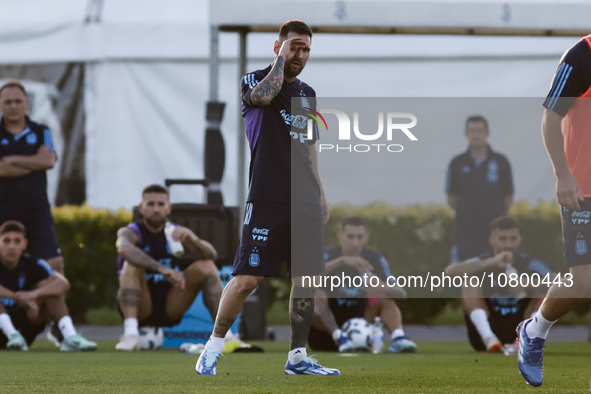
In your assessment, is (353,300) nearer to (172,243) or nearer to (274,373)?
(172,243)

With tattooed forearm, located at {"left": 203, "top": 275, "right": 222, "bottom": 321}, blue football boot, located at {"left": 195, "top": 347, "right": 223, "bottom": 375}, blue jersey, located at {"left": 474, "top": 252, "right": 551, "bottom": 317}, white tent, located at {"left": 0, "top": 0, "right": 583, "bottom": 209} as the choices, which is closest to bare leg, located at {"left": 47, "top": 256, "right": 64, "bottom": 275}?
tattooed forearm, located at {"left": 203, "top": 275, "right": 222, "bottom": 321}

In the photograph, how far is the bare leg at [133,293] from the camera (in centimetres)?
603

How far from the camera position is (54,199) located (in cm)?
1180

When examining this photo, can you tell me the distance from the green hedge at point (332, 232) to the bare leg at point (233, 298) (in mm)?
4566

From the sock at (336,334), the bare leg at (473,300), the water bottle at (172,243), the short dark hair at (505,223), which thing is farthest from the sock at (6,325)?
the short dark hair at (505,223)

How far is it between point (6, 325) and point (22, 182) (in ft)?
3.60

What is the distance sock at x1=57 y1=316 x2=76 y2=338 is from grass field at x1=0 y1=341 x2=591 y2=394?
0.58ft

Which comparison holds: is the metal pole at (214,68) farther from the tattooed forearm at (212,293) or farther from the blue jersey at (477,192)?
the blue jersey at (477,192)

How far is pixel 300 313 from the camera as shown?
411 cm

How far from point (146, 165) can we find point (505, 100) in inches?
189

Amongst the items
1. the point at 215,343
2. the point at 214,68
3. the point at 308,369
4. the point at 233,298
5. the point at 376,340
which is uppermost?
the point at 214,68

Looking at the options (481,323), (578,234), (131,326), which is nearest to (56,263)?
(131,326)

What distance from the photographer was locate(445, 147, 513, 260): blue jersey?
6.72 metres

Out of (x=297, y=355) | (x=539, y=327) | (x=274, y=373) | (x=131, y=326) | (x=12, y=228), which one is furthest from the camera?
(x=12, y=228)
